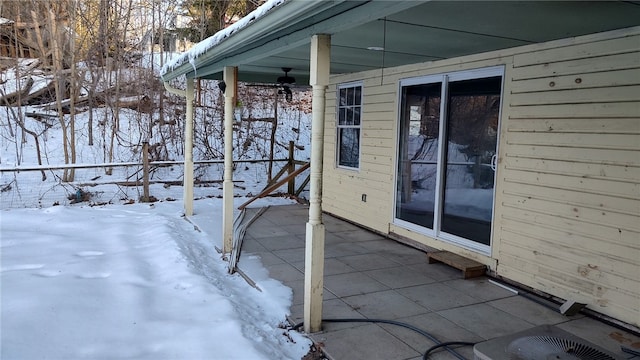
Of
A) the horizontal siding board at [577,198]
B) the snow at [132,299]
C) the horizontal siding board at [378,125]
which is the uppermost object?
the horizontal siding board at [378,125]

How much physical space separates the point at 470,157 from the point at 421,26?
1.77m

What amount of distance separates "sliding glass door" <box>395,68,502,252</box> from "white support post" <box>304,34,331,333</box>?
201 centimetres

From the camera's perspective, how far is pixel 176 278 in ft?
12.9

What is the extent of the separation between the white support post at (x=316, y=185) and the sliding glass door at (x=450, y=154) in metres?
2.01

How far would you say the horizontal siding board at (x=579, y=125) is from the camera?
299 cm

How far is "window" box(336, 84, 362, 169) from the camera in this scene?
634 cm

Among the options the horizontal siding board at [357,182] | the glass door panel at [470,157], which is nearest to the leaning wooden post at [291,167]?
the horizontal siding board at [357,182]

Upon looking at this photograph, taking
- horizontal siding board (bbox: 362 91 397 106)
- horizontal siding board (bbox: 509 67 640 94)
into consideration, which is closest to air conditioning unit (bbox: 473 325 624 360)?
horizontal siding board (bbox: 509 67 640 94)

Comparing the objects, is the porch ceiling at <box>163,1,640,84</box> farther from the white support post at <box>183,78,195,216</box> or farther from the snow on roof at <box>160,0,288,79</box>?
the white support post at <box>183,78,195,216</box>

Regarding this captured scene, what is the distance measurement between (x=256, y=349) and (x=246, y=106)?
10390 millimetres

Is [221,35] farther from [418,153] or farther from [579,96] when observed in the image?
[579,96]

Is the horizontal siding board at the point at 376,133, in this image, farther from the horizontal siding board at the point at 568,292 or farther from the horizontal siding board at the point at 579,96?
the horizontal siding board at the point at 568,292

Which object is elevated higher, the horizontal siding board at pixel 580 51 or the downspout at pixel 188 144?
the horizontal siding board at pixel 580 51

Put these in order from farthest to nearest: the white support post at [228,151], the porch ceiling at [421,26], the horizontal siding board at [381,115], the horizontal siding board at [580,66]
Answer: the horizontal siding board at [381,115], the white support post at [228,151], the horizontal siding board at [580,66], the porch ceiling at [421,26]
